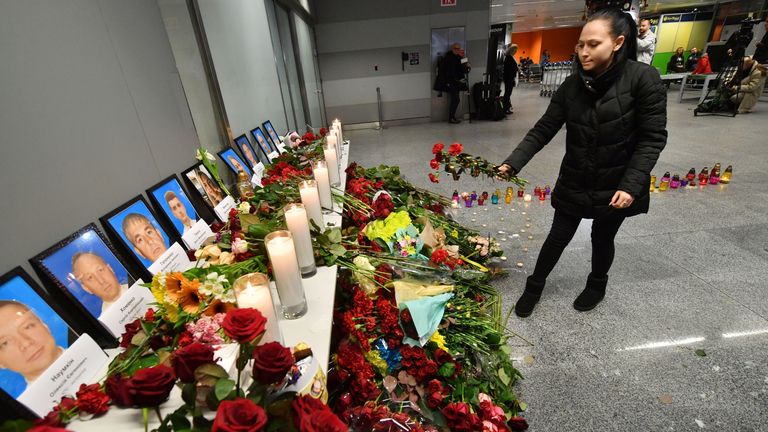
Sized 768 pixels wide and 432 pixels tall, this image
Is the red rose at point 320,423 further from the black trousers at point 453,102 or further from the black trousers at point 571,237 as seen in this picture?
the black trousers at point 453,102

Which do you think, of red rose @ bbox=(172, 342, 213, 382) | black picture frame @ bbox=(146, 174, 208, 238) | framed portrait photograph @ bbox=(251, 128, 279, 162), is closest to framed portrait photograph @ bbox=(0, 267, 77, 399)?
red rose @ bbox=(172, 342, 213, 382)

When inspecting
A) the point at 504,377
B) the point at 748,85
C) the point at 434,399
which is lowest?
the point at 504,377

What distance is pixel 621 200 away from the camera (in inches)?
52.3

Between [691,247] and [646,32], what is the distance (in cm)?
260

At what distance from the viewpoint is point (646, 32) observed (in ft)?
11.4

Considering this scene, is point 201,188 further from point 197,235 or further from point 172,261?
point 172,261

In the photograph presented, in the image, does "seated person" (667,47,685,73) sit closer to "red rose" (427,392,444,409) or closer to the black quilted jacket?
the black quilted jacket

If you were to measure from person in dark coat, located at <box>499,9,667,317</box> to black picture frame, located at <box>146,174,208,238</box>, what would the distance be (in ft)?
4.39

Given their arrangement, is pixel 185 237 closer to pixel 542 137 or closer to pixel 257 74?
pixel 542 137

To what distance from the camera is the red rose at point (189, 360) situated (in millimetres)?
490

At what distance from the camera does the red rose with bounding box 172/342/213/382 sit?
0.49 m

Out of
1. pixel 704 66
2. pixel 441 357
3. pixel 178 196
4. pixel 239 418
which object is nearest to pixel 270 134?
pixel 178 196

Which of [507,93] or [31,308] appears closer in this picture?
[31,308]

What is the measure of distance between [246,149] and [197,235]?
2.96ft
